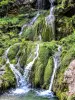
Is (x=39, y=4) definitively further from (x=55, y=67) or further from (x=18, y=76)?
(x=55, y=67)

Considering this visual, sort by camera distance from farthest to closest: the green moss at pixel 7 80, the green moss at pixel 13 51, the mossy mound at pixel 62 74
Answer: the green moss at pixel 13 51, the green moss at pixel 7 80, the mossy mound at pixel 62 74

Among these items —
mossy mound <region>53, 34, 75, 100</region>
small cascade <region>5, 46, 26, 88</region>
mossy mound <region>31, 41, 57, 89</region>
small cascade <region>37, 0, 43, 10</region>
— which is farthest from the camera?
small cascade <region>37, 0, 43, 10</region>

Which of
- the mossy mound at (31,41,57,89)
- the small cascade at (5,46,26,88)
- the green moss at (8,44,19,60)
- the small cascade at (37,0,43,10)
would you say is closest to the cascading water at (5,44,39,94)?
the small cascade at (5,46,26,88)

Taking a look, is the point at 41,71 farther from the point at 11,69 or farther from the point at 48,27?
the point at 48,27

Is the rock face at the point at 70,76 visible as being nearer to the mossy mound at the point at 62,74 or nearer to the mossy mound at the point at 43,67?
the mossy mound at the point at 62,74

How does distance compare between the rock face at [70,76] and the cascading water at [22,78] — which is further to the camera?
the cascading water at [22,78]

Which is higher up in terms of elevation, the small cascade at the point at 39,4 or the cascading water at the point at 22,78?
the small cascade at the point at 39,4

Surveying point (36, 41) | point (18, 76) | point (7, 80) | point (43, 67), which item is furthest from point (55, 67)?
point (36, 41)

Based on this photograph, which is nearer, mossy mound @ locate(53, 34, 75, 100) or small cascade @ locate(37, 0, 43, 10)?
mossy mound @ locate(53, 34, 75, 100)

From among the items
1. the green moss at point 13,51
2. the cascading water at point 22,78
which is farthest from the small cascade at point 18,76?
the green moss at point 13,51

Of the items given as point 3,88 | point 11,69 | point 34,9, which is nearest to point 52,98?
point 3,88

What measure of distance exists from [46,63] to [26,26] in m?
6.59

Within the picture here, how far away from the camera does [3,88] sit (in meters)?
13.8

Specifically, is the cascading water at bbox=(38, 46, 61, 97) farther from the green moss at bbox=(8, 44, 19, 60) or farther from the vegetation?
the green moss at bbox=(8, 44, 19, 60)
